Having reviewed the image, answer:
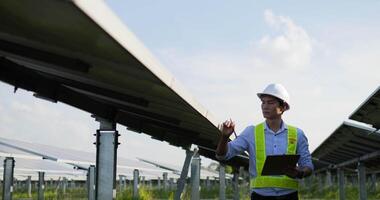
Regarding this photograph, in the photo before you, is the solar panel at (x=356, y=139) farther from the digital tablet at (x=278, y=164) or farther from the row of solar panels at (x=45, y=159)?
the row of solar panels at (x=45, y=159)

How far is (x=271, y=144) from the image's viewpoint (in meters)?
4.93

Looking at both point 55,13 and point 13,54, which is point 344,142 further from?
point 55,13

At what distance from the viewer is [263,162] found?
4.88m

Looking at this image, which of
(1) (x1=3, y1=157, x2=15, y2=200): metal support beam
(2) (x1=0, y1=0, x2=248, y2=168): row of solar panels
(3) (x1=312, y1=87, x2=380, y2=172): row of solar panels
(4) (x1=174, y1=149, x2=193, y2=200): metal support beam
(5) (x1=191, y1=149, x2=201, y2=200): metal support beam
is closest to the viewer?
(2) (x1=0, y1=0, x2=248, y2=168): row of solar panels

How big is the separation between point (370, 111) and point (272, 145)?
214 inches

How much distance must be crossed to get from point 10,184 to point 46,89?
344 inches

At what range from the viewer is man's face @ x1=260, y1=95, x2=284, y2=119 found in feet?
15.9

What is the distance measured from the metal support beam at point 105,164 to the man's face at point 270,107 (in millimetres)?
2633

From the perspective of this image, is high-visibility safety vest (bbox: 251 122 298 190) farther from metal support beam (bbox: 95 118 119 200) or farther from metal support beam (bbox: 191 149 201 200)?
metal support beam (bbox: 191 149 201 200)

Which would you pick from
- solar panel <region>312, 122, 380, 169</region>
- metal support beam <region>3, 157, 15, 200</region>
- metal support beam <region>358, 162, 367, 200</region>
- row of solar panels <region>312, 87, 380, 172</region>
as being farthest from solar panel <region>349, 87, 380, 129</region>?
metal support beam <region>3, 157, 15, 200</region>

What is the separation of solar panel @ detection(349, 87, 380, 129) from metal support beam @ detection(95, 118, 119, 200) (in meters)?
3.45

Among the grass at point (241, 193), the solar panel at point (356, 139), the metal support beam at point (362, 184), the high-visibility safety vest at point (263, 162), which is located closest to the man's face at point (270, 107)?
the high-visibility safety vest at point (263, 162)

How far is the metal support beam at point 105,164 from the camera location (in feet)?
22.9

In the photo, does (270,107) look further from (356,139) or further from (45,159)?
(45,159)
